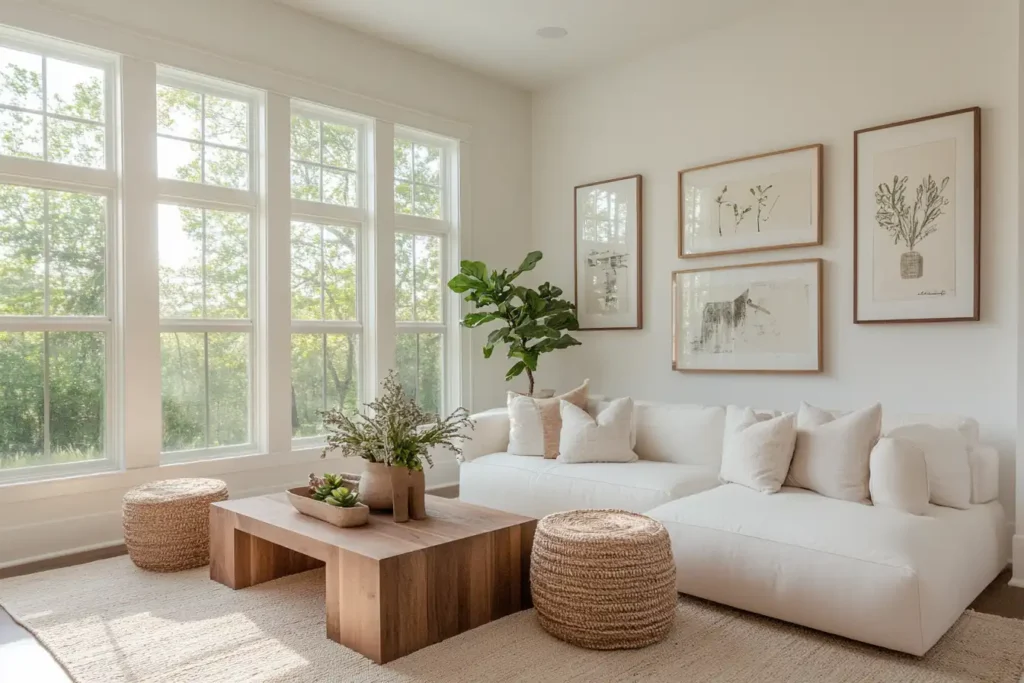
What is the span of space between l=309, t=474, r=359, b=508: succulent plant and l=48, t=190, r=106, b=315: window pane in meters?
1.76

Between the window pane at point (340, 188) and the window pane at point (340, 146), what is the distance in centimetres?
6

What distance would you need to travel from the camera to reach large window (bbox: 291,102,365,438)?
185 inches

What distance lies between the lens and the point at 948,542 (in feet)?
8.84

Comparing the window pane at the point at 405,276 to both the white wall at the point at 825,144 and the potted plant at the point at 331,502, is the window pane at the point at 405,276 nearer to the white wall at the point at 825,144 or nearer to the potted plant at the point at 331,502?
the white wall at the point at 825,144

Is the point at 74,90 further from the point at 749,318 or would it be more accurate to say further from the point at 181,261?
the point at 749,318

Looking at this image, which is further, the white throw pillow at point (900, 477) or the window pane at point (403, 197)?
the window pane at point (403, 197)

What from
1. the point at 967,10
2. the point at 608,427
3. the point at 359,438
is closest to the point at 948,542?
the point at 608,427

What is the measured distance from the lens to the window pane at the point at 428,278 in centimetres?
537

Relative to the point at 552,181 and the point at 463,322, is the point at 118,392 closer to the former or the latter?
the point at 463,322

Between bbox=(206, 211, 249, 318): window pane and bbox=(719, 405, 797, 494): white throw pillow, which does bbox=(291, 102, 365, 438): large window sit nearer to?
bbox=(206, 211, 249, 318): window pane

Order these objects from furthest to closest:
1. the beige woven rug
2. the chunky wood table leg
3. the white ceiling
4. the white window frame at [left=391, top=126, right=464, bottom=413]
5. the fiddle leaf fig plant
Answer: the white window frame at [left=391, top=126, right=464, bottom=413] → the fiddle leaf fig plant → the white ceiling → the chunky wood table leg → the beige woven rug

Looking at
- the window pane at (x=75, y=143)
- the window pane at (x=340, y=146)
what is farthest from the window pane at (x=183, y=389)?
the window pane at (x=340, y=146)

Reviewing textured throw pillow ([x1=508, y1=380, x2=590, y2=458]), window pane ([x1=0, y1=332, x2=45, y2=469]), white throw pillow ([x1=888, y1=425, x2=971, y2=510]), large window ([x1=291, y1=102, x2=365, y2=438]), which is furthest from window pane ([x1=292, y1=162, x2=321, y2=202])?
white throw pillow ([x1=888, y1=425, x2=971, y2=510])

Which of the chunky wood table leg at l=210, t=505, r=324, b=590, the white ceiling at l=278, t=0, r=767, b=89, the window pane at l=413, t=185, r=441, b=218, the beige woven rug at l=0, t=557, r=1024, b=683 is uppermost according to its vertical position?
the white ceiling at l=278, t=0, r=767, b=89
